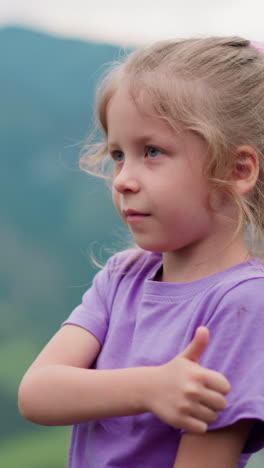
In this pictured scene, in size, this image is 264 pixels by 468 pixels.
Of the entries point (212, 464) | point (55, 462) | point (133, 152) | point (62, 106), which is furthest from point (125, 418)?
point (62, 106)

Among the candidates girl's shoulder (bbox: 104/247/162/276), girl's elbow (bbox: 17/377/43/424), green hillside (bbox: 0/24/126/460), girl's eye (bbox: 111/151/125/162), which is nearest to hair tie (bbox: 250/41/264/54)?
girl's eye (bbox: 111/151/125/162)

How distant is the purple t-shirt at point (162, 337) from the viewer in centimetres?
114

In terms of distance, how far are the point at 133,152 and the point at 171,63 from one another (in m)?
0.18

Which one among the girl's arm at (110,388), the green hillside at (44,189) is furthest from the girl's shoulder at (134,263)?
the green hillside at (44,189)

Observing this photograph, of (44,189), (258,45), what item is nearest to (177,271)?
(258,45)

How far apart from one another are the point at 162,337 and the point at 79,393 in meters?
0.17

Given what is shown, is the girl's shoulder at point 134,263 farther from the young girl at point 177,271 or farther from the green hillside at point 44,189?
the green hillside at point 44,189

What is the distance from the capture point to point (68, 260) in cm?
282

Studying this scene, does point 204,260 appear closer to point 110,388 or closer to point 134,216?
point 134,216

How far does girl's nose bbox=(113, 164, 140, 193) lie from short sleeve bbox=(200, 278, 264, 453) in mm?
247

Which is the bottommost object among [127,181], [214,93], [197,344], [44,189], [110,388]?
[44,189]

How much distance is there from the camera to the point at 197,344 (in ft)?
3.45

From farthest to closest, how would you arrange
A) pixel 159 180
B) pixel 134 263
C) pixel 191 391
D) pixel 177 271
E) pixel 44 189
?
1. pixel 44 189
2. pixel 134 263
3. pixel 177 271
4. pixel 159 180
5. pixel 191 391

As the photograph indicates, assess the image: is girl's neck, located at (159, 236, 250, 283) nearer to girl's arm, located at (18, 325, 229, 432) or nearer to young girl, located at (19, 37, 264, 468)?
young girl, located at (19, 37, 264, 468)
